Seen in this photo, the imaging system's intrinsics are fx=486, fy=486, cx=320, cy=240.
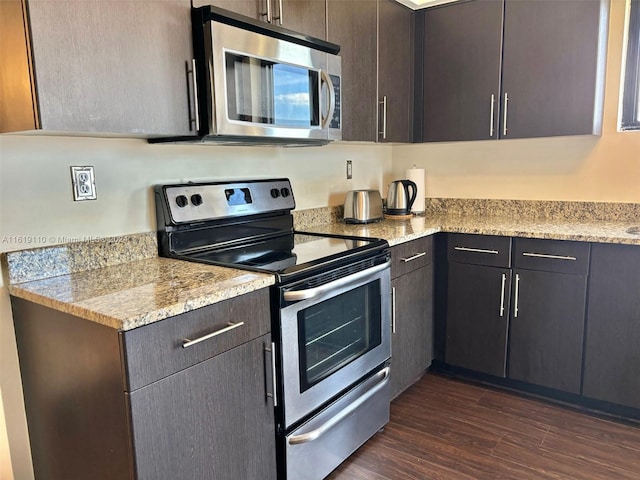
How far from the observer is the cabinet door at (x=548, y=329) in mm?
2268

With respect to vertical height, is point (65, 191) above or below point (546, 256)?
above

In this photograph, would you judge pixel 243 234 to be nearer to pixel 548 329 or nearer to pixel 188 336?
pixel 188 336

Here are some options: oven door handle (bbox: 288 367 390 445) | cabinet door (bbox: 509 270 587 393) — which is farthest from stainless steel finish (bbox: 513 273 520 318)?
oven door handle (bbox: 288 367 390 445)

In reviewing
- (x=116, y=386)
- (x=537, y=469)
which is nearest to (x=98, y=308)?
(x=116, y=386)

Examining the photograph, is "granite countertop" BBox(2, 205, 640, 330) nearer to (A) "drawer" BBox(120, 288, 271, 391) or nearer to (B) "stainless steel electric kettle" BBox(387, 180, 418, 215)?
(A) "drawer" BBox(120, 288, 271, 391)

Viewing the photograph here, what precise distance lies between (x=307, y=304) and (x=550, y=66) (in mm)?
1764

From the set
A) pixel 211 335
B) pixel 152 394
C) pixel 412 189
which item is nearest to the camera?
pixel 152 394

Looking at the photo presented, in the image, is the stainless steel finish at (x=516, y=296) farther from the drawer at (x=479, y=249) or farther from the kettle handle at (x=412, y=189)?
the kettle handle at (x=412, y=189)

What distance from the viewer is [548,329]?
234 centimetres

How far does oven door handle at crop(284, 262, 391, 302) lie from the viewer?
5.10ft

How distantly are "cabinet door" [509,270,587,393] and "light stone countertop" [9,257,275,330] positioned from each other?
146 cm

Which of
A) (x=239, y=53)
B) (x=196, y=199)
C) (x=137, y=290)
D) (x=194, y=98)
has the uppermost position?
(x=239, y=53)

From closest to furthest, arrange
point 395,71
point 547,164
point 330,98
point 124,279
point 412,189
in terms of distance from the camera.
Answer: point 124,279 → point 330,98 → point 395,71 → point 547,164 → point 412,189

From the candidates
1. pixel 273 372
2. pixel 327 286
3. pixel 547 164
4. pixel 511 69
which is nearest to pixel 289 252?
pixel 327 286
